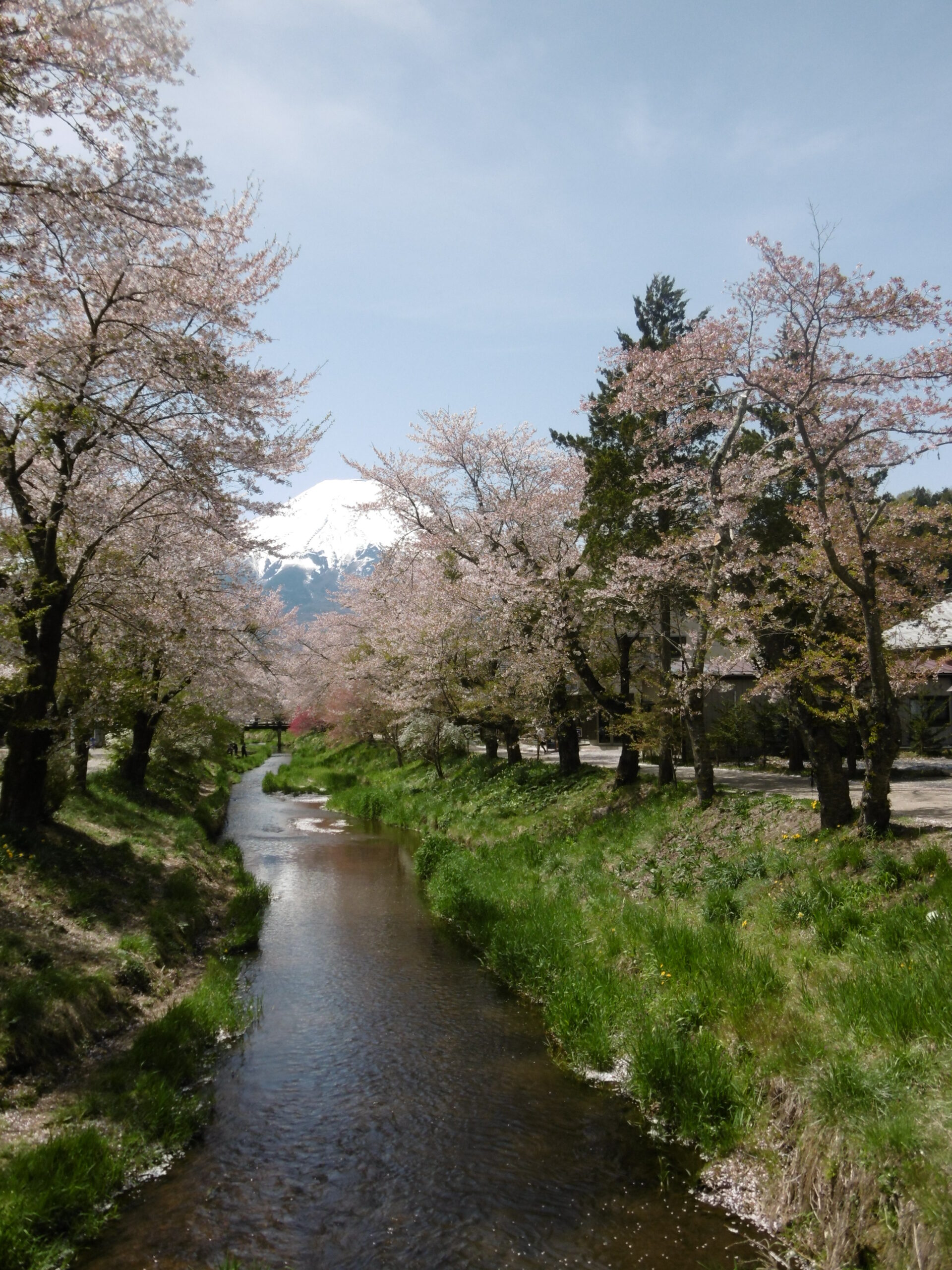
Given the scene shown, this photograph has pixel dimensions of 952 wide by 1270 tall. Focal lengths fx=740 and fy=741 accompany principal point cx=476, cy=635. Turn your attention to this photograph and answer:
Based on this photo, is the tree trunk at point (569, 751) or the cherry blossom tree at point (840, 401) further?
the tree trunk at point (569, 751)

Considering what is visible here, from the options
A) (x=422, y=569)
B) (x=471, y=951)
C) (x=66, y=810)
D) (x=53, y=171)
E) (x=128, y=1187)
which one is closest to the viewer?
(x=128, y=1187)

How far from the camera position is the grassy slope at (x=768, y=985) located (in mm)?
5312

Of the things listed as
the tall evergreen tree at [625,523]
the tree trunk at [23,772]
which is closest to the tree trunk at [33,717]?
the tree trunk at [23,772]

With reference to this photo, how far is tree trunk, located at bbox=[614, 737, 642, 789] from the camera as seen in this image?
727 inches

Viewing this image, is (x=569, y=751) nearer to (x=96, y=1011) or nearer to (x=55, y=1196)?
(x=96, y=1011)

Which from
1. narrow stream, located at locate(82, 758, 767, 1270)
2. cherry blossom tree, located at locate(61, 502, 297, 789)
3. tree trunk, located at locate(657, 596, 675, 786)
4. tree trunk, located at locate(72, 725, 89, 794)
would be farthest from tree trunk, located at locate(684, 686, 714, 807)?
tree trunk, located at locate(72, 725, 89, 794)

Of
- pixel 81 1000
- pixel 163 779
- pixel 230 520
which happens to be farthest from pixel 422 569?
pixel 81 1000

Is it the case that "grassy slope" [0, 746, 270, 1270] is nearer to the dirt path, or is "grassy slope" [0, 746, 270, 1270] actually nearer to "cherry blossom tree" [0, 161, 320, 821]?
"cherry blossom tree" [0, 161, 320, 821]

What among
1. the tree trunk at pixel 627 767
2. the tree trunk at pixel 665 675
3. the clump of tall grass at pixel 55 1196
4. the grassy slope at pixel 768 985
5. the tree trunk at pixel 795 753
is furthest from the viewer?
the tree trunk at pixel 795 753

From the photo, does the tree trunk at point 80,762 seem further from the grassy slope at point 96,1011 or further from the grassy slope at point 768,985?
the grassy slope at point 768,985

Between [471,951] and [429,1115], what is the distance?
5.38 metres

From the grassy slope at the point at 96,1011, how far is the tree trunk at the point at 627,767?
893 centimetres

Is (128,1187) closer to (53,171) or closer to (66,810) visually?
(53,171)

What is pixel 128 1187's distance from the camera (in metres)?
6.18
